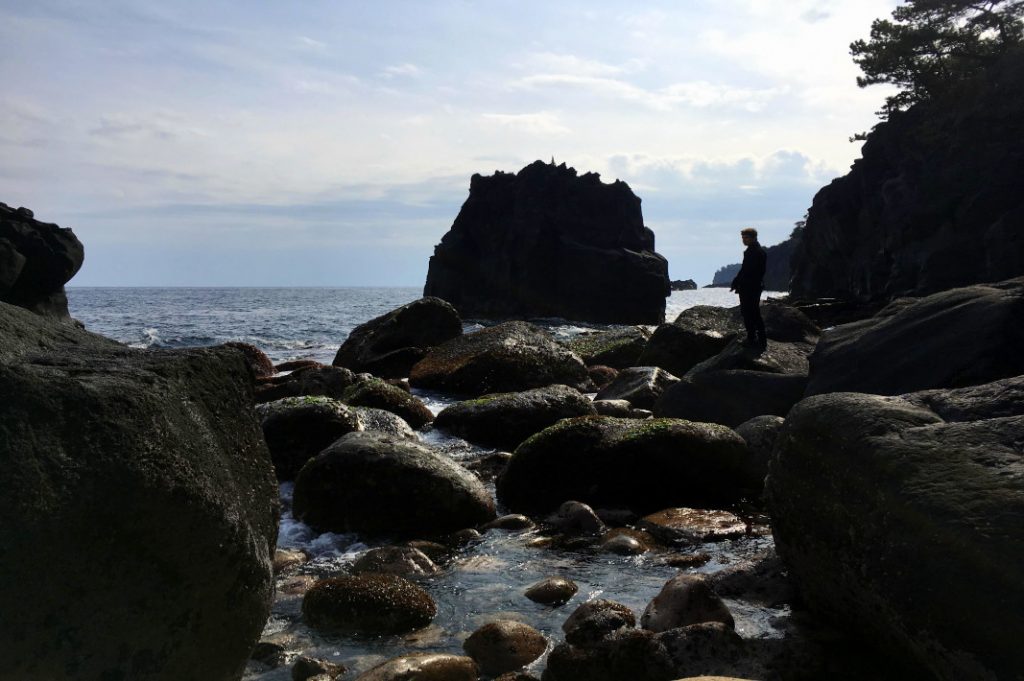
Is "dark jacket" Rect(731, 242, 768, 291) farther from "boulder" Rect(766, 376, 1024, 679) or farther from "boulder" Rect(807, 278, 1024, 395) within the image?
"boulder" Rect(766, 376, 1024, 679)

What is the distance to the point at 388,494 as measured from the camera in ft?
28.1

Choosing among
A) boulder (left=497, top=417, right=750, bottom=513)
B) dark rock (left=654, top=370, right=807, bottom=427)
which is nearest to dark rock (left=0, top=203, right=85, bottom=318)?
dark rock (left=654, top=370, right=807, bottom=427)

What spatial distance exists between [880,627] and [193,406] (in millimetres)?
3885

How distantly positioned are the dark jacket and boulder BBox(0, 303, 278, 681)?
11.9m

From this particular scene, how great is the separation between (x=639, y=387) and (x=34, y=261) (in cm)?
3169

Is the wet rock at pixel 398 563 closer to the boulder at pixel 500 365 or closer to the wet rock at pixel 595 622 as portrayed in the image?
the wet rock at pixel 595 622

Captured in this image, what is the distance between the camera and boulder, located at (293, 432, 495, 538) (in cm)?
854

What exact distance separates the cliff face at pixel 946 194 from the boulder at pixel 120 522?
36391mm

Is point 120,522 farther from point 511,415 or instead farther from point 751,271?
point 751,271

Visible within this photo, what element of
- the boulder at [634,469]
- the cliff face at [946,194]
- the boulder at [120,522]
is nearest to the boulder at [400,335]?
the boulder at [634,469]

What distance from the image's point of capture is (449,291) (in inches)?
3381

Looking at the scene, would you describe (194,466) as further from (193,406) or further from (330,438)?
(330,438)

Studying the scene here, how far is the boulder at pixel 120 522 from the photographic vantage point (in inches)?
130

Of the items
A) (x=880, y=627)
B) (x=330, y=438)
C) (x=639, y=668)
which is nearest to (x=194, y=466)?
(x=639, y=668)
